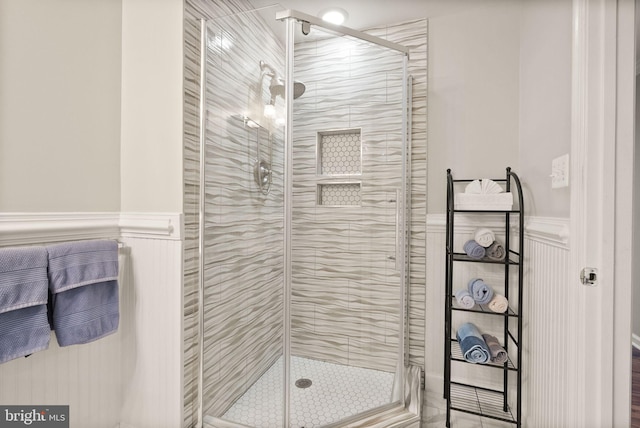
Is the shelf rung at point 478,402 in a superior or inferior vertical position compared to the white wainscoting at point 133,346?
inferior

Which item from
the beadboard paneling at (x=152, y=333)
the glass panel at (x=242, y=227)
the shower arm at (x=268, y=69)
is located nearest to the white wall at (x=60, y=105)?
the beadboard paneling at (x=152, y=333)

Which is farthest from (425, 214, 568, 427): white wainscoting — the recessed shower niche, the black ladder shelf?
the recessed shower niche

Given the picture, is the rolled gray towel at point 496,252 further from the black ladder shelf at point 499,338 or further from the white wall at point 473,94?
the white wall at point 473,94

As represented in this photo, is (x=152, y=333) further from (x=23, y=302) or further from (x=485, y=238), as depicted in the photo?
(x=485, y=238)

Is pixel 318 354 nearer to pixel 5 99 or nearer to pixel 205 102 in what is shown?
pixel 205 102

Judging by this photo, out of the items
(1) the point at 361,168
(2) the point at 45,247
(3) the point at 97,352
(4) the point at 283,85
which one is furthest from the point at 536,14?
(3) the point at 97,352

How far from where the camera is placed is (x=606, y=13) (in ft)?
2.97

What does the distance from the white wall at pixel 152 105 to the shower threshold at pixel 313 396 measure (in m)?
0.92

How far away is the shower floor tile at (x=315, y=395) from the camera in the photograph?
134 cm

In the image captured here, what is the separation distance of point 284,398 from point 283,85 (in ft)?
4.54

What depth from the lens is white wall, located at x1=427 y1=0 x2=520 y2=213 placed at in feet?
5.43

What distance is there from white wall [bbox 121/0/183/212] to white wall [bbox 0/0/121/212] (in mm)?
44

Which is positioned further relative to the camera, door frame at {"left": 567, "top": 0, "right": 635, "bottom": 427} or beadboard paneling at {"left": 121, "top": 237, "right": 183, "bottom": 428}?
beadboard paneling at {"left": 121, "top": 237, "right": 183, "bottom": 428}

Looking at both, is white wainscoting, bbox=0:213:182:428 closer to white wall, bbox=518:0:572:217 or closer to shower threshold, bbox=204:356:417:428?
shower threshold, bbox=204:356:417:428
